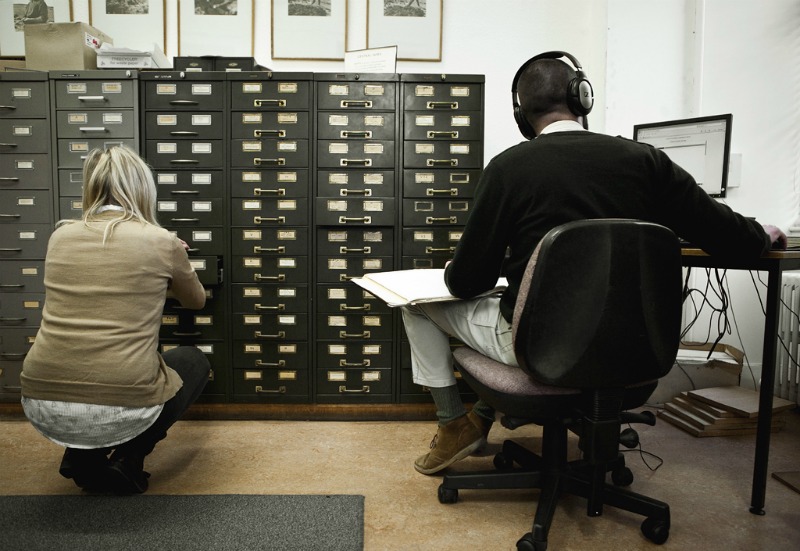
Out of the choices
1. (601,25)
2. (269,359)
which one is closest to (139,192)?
(269,359)

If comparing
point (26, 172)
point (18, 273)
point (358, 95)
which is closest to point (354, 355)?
point (358, 95)

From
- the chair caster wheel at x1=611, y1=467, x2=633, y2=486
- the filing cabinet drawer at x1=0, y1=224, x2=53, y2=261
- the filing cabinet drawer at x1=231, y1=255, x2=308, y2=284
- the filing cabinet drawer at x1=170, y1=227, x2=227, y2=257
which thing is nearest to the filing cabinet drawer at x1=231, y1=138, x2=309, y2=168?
the filing cabinet drawer at x1=170, y1=227, x2=227, y2=257

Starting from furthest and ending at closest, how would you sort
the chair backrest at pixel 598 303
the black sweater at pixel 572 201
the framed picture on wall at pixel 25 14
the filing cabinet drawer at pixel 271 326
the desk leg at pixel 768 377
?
the framed picture on wall at pixel 25 14
the filing cabinet drawer at pixel 271 326
the desk leg at pixel 768 377
the black sweater at pixel 572 201
the chair backrest at pixel 598 303

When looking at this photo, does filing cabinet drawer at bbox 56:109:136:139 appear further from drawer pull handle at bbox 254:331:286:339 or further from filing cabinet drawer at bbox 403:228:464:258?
filing cabinet drawer at bbox 403:228:464:258

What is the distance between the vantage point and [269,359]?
2580mm

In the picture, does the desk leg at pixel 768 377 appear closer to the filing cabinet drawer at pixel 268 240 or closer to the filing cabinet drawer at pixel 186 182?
the filing cabinet drawer at pixel 268 240

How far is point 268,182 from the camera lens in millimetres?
2535

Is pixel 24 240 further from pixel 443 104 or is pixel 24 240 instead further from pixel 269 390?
pixel 443 104

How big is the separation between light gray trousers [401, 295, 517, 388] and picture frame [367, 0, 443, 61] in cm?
198

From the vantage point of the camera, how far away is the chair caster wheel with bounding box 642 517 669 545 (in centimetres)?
146

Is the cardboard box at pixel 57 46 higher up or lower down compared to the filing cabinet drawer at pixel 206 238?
higher up

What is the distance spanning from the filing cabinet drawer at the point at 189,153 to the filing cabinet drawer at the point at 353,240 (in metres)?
0.61

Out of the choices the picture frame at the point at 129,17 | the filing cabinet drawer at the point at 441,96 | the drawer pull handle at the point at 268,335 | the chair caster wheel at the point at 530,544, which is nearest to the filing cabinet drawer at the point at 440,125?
the filing cabinet drawer at the point at 441,96

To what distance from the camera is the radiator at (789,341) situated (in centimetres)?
256
